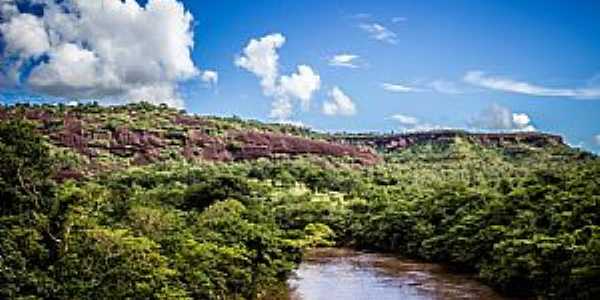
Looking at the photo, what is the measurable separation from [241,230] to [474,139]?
9810 cm

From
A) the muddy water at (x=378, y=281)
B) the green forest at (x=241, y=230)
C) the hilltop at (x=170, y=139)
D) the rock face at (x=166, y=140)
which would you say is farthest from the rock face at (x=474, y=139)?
the muddy water at (x=378, y=281)

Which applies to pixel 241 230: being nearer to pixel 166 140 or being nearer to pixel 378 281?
pixel 378 281

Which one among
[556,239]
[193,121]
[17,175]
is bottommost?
[556,239]

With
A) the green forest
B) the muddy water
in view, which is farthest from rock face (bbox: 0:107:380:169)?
the muddy water

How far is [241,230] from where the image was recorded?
3095 cm

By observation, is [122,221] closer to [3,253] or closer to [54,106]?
[3,253]

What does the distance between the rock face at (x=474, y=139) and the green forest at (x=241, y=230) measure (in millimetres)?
45631

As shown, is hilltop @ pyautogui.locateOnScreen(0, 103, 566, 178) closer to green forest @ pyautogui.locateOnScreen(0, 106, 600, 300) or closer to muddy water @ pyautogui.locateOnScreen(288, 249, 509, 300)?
green forest @ pyautogui.locateOnScreen(0, 106, 600, 300)

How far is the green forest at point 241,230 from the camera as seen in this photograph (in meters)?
18.9

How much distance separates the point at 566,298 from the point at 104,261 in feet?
62.8

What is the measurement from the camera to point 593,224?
32.5 meters

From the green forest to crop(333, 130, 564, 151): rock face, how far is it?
45.6 m

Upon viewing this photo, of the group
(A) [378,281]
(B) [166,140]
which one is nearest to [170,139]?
(B) [166,140]

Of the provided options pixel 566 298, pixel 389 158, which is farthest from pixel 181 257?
pixel 389 158
